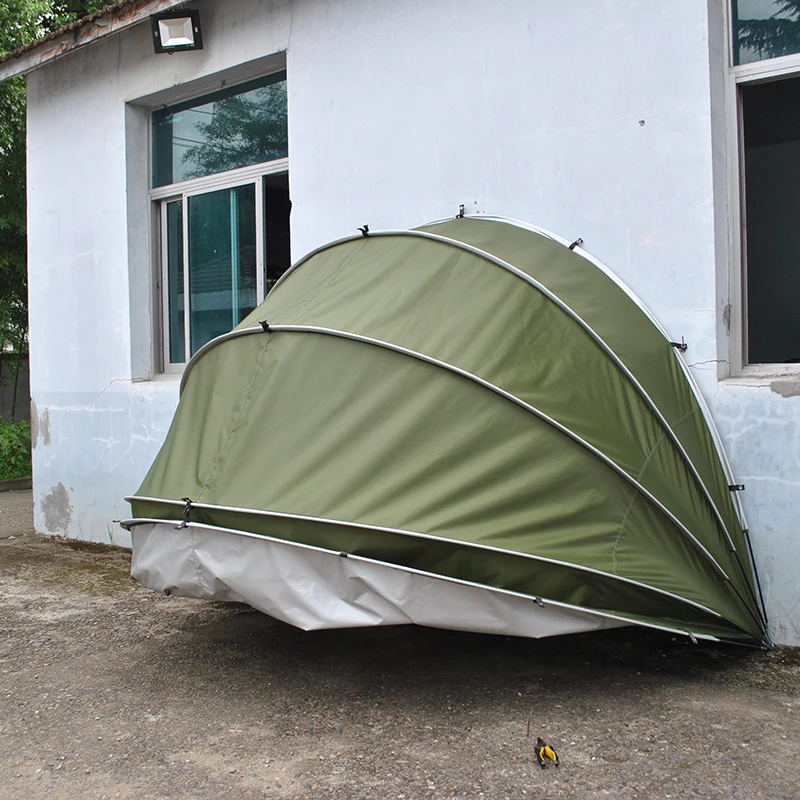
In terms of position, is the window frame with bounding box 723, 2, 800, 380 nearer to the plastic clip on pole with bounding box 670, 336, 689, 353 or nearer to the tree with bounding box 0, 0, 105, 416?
the plastic clip on pole with bounding box 670, 336, 689, 353

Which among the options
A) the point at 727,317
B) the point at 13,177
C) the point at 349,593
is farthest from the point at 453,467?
the point at 13,177

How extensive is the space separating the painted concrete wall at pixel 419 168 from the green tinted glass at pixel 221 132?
216mm

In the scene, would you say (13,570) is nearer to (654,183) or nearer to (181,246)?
(181,246)

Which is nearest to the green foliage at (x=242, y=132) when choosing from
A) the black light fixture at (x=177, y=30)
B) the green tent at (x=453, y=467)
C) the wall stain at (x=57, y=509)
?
the black light fixture at (x=177, y=30)

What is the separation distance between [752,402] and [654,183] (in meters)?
1.20

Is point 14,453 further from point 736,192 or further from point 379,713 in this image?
point 736,192

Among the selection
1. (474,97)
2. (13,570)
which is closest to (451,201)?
(474,97)

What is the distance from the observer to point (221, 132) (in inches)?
277

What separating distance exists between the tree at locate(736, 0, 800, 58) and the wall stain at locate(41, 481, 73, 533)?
617cm

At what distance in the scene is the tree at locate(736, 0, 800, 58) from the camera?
4359 millimetres

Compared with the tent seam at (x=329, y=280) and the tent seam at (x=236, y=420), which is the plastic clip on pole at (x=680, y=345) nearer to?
the tent seam at (x=329, y=280)

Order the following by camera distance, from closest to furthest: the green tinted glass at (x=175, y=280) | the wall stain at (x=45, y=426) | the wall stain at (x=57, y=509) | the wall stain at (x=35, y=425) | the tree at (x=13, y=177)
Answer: the green tinted glass at (x=175, y=280)
the wall stain at (x=57, y=509)
the wall stain at (x=45, y=426)
the wall stain at (x=35, y=425)
the tree at (x=13, y=177)

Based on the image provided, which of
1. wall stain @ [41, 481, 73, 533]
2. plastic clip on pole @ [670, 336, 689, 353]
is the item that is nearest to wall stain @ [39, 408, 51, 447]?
wall stain @ [41, 481, 73, 533]

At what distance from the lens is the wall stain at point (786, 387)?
4.10 metres
